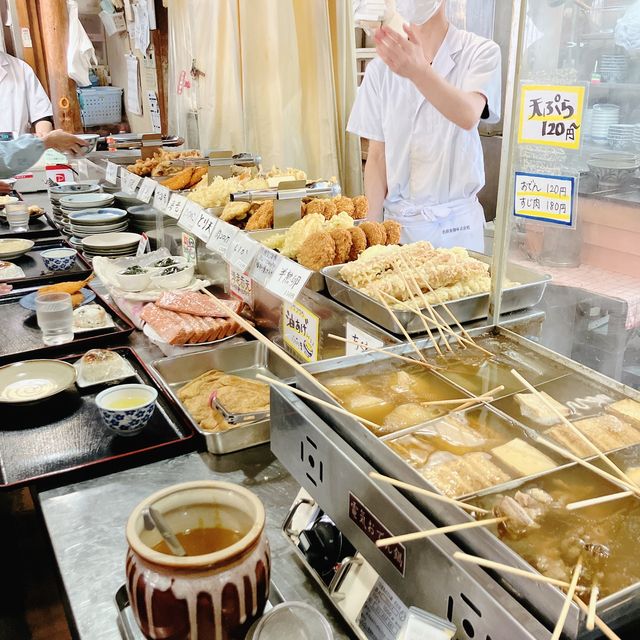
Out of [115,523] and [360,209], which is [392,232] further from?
[115,523]

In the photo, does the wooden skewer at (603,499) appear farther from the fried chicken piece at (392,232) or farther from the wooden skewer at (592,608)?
the fried chicken piece at (392,232)

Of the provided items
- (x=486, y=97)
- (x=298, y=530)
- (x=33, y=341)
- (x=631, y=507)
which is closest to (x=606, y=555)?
(x=631, y=507)

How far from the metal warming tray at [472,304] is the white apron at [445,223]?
1.62 meters

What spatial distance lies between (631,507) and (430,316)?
0.73m

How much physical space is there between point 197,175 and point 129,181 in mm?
513

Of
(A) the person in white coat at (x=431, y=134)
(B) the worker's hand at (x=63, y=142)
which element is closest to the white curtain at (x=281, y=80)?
(A) the person in white coat at (x=431, y=134)

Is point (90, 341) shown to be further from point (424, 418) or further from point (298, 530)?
point (424, 418)

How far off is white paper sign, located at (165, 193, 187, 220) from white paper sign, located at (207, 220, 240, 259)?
45 centimetres

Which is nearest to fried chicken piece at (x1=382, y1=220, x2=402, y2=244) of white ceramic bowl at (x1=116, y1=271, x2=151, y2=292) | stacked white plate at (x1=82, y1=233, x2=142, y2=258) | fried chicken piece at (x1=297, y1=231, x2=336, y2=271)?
fried chicken piece at (x1=297, y1=231, x2=336, y2=271)

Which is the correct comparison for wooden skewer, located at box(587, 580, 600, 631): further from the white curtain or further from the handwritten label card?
the white curtain

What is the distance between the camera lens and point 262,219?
2.39 metres

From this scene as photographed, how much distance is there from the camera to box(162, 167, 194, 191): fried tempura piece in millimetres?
3084

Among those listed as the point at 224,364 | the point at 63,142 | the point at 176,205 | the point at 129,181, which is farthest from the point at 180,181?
the point at 63,142

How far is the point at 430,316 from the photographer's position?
157 cm
